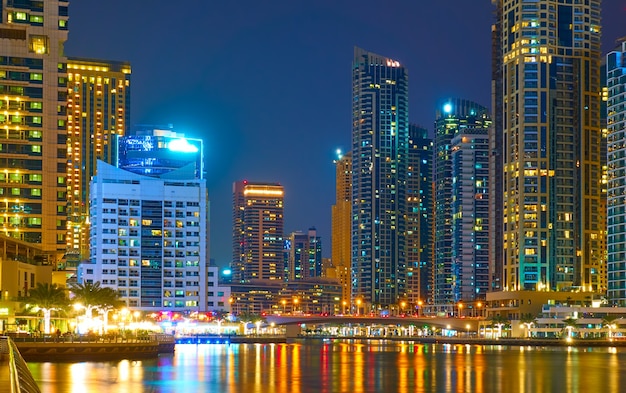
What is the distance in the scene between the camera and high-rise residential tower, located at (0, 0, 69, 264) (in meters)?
167

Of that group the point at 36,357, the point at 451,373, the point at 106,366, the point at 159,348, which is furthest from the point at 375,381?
the point at 159,348

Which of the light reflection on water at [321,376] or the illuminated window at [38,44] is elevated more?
the illuminated window at [38,44]

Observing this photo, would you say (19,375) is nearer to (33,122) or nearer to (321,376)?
(321,376)

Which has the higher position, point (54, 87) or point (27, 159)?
point (54, 87)

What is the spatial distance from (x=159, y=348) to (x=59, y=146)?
3811cm

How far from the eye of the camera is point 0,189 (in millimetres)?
166000

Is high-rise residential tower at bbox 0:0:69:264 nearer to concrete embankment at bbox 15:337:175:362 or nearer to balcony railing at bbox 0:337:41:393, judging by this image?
concrete embankment at bbox 15:337:175:362

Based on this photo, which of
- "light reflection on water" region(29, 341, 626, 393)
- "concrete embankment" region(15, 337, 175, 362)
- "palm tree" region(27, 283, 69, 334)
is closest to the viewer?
"light reflection on water" region(29, 341, 626, 393)

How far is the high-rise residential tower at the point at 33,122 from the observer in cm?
16688

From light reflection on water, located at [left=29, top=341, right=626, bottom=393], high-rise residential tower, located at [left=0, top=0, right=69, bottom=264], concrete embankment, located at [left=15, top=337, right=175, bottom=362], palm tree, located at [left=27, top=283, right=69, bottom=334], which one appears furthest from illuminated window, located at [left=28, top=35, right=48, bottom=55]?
light reflection on water, located at [left=29, top=341, right=626, bottom=393]

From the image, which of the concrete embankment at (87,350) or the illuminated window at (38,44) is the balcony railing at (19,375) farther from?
the illuminated window at (38,44)

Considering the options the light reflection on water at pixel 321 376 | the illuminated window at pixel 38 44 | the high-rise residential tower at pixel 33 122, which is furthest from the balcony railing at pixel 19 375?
the illuminated window at pixel 38 44

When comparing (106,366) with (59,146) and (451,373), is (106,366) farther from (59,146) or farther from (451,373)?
(59,146)

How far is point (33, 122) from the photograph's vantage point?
169 m
